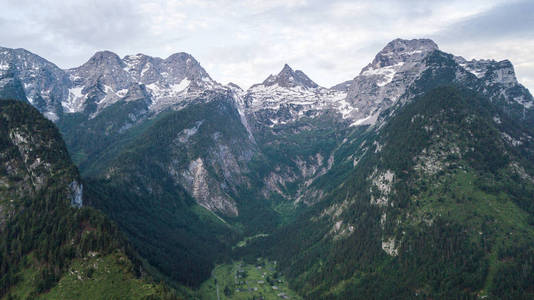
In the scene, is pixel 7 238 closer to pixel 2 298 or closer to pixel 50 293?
pixel 2 298

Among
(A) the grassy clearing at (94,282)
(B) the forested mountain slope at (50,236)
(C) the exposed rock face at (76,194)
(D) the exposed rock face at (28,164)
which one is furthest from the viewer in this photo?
(C) the exposed rock face at (76,194)

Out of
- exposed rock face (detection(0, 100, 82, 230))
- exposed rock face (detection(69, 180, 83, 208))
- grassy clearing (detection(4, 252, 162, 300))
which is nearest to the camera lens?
grassy clearing (detection(4, 252, 162, 300))

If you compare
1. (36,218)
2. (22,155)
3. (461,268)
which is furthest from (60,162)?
(461,268)

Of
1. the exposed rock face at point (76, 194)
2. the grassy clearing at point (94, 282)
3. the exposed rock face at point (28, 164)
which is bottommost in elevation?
the grassy clearing at point (94, 282)

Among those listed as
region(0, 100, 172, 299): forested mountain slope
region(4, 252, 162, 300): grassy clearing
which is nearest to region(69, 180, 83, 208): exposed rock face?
region(0, 100, 172, 299): forested mountain slope

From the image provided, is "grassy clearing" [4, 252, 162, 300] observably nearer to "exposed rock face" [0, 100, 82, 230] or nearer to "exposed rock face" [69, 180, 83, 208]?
"exposed rock face" [69, 180, 83, 208]

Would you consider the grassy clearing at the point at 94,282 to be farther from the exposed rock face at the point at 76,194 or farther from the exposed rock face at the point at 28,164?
the exposed rock face at the point at 28,164

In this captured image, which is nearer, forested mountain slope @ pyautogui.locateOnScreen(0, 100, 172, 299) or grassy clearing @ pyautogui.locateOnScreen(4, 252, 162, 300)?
grassy clearing @ pyautogui.locateOnScreen(4, 252, 162, 300)

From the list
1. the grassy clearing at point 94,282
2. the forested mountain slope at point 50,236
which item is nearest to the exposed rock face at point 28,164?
the forested mountain slope at point 50,236

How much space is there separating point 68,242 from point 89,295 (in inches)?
1102

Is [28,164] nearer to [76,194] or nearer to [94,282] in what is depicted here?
[76,194]

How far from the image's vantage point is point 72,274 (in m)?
146

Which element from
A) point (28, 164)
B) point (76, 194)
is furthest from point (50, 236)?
point (28, 164)

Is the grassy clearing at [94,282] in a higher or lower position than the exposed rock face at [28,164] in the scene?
lower
